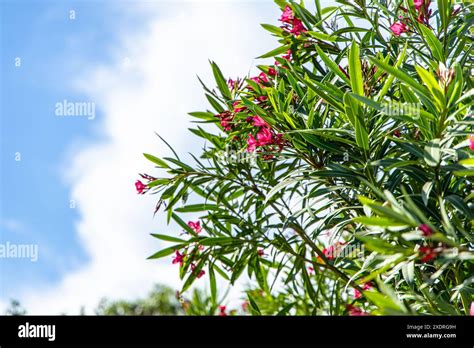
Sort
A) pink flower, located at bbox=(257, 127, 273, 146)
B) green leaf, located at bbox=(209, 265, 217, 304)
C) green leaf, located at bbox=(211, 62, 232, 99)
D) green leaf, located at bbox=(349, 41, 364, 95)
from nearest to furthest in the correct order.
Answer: green leaf, located at bbox=(349, 41, 364, 95), pink flower, located at bbox=(257, 127, 273, 146), green leaf, located at bbox=(211, 62, 232, 99), green leaf, located at bbox=(209, 265, 217, 304)

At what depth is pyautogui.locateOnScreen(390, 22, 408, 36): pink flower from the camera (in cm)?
199

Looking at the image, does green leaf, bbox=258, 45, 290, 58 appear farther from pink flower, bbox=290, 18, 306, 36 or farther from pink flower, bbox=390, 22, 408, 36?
pink flower, bbox=390, 22, 408, 36

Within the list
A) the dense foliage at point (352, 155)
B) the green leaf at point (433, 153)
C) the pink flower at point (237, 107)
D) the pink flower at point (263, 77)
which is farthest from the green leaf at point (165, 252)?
the green leaf at point (433, 153)

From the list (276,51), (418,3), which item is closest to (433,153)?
(418,3)

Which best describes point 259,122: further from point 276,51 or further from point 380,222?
point 380,222

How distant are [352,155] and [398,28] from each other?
0.57 meters

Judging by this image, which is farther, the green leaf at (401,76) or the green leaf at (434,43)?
the green leaf at (434,43)

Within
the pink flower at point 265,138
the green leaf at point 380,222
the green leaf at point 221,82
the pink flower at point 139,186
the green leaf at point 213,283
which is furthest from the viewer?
the green leaf at point 213,283

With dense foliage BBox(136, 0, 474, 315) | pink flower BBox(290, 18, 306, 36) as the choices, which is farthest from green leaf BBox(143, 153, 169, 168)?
pink flower BBox(290, 18, 306, 36)

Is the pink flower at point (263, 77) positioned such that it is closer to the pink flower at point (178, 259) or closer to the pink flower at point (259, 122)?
the pink flower at point (259, 122)

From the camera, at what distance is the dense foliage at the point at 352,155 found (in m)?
1.43

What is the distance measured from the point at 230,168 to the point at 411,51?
75 cm

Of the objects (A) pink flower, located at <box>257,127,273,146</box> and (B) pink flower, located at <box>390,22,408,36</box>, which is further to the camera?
(B) pink flower, located at <box>390,22,408,36</box>
